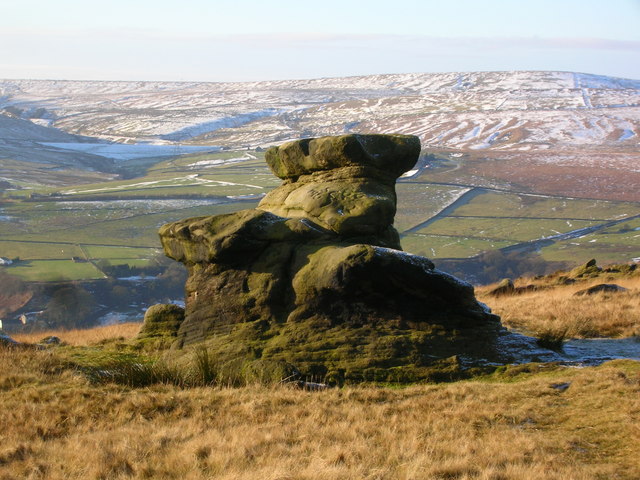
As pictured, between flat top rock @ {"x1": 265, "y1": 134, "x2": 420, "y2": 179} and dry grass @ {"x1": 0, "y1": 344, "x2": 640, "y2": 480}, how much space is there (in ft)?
19.4

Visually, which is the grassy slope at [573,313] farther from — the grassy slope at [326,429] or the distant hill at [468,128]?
the distant hill at [468,128]

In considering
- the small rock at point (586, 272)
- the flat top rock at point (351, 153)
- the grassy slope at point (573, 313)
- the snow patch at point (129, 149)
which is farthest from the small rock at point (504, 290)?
the snow patch at point (129, 149)

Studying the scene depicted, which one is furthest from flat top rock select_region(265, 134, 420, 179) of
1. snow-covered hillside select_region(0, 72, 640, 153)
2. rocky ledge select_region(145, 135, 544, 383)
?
snow-covered hillside select_region(0, 72, 640, 153)

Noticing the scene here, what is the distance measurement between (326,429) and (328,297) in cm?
393

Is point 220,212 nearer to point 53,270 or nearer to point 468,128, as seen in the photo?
point 53,270

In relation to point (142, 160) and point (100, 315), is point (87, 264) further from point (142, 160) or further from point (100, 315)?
point (142, 160)

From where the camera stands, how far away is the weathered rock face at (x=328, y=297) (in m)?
11.0

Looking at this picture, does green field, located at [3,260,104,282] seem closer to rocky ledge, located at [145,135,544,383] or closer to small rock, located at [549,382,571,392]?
rocky ledge, located at [145,135,544,383]

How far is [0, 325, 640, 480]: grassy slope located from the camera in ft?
21.4

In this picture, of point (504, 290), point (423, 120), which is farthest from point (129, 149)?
point (504, 290)

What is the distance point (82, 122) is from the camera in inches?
7008

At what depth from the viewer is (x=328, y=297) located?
11.6 metres

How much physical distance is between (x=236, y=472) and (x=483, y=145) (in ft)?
407

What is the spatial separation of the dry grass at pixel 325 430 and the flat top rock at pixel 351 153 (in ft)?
19.4
